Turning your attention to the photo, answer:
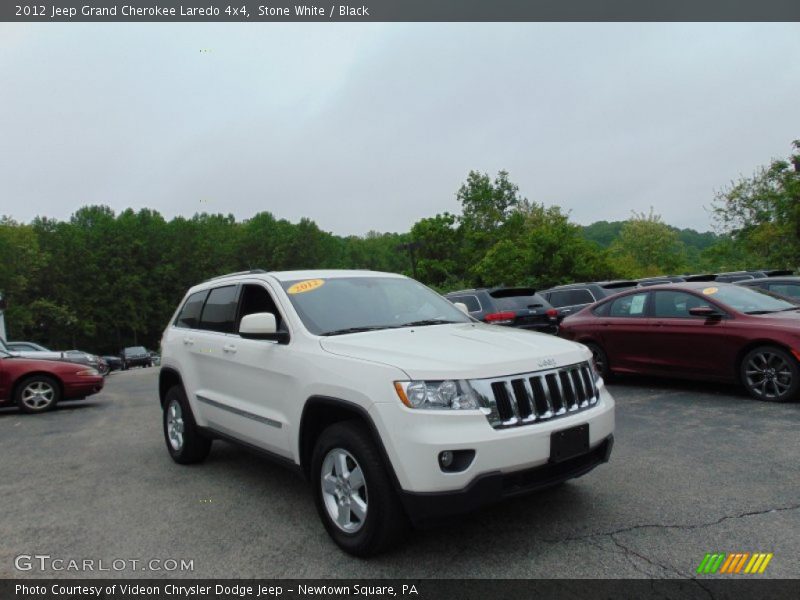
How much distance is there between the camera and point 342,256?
89500mm

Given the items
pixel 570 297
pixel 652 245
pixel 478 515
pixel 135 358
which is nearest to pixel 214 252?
pixel 135 358

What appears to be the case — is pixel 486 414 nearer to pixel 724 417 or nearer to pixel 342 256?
pixel 724 417

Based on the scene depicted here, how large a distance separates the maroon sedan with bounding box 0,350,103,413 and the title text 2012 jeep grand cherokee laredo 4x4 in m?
7.41

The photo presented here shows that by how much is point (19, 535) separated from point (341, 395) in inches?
107

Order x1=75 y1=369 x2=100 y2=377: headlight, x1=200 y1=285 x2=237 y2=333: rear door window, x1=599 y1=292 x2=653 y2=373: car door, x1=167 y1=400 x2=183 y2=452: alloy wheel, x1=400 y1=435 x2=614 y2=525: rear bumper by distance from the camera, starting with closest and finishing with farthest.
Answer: x1=400 y1=435 x2=614 y2=525: rear bumper
x1=200 y1=285 x2=237 y2=333: rear door window
x1=167 y1=400 x2=183 y2=452: alloy wheel
x1=599 y1=292 x2=653 y2=373: car door
x1=75 y1=369 x2=100 y2=377: headlight

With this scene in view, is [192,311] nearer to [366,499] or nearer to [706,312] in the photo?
[366,499]

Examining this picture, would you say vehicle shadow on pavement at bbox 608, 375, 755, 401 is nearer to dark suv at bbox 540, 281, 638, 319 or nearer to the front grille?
the front grille

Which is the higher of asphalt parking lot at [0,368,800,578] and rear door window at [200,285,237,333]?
rear door window at [200,285,237,333]

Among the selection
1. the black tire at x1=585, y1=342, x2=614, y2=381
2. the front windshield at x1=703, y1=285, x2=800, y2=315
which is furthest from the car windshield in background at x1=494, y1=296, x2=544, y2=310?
the front windshield at x1=703, y1=285, x2=800, y2=315

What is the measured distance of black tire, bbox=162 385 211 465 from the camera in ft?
18.9

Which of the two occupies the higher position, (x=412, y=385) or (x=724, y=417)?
(x=412, y=385)

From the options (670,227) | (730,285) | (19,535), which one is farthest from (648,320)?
(670,227)

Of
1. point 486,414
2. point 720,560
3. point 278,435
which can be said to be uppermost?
point 486,414

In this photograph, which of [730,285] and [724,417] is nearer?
[724,417]
